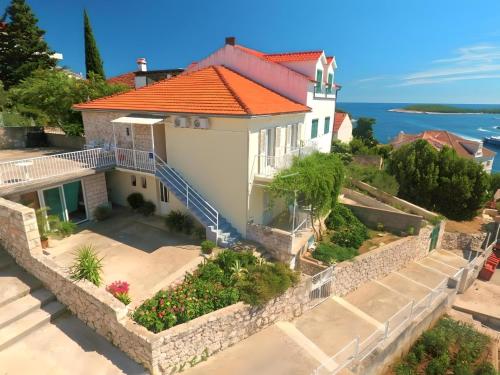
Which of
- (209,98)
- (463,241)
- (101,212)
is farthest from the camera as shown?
(463,241)

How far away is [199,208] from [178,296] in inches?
197

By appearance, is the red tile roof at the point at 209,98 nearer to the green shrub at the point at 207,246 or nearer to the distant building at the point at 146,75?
the green shrub at the point at 207,246

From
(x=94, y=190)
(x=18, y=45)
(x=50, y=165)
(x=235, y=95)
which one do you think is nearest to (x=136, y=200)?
(x=94, y=190)

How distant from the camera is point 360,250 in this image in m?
16.1

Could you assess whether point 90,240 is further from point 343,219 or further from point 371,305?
point 343,219

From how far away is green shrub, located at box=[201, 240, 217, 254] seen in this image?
1213 cm

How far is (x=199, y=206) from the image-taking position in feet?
45.1

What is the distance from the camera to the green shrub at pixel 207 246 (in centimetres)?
1213

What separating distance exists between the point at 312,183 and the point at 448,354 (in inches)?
330

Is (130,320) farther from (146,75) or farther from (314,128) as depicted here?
(146,75)

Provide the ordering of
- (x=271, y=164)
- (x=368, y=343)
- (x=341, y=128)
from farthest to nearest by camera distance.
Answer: (x=341, y=128)
(x=271, y=164)
(x=368, y=343)

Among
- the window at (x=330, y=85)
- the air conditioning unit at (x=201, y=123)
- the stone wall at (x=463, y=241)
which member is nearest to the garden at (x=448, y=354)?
the stone wall at (x=463, y=241)

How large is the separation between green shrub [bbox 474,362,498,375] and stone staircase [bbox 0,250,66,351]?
14.4 metres

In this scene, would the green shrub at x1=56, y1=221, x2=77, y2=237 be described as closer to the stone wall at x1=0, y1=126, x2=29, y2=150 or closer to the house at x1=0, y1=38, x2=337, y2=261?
the house at x1=0, y1=38, x2=337, y2=261
